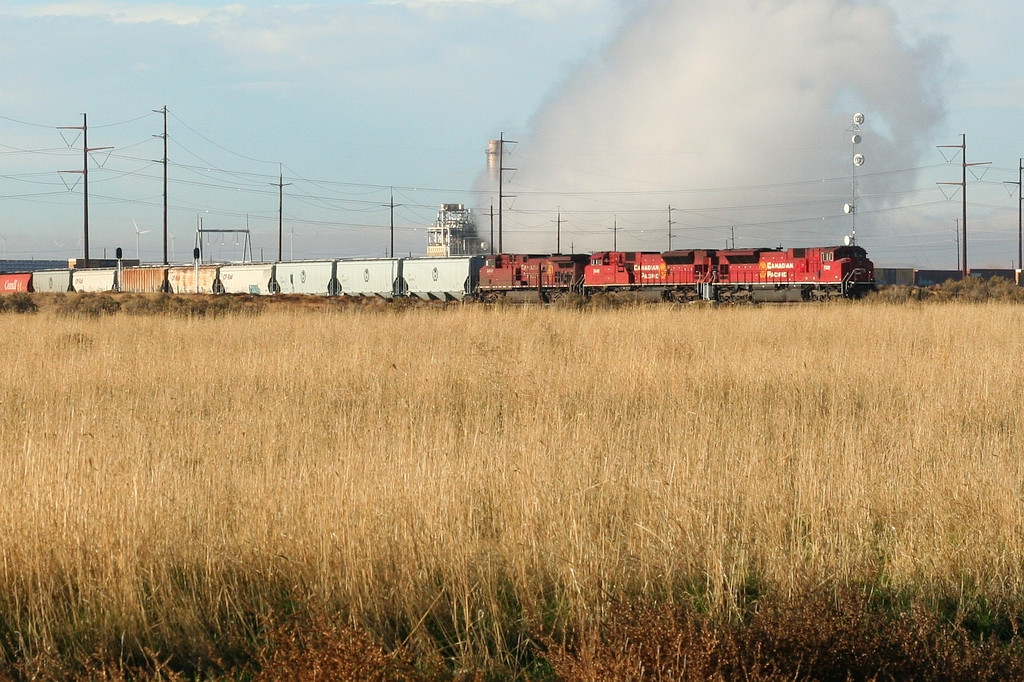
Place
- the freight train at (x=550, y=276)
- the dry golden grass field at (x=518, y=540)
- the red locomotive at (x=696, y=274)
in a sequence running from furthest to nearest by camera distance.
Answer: the freight train at (x=550, y=276) → the red locomotive at (x=696, y=274) → the dry golden grass field at (x=518, y=540)

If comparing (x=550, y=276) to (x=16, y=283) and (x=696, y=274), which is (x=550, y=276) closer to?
(x=696, y=274)

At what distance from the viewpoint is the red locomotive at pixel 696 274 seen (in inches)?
1778

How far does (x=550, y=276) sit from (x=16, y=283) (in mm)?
49502

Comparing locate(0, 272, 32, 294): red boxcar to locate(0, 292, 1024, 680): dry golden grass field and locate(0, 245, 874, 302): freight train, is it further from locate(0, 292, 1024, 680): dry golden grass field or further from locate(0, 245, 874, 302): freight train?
locate(0, 292, 1024, 680): dry golden grass field

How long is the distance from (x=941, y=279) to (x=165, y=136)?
9721 cm

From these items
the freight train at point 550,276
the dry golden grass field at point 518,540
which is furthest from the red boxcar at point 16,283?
the dry golden grass field at point 518,540

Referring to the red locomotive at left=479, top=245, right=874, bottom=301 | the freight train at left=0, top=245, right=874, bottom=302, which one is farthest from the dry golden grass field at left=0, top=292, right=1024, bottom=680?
the freight train at left=0, top=245, right=874, bottom=302

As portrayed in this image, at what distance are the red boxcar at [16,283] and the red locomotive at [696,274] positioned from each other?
144ft

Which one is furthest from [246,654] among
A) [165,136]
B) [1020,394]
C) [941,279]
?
[941,279]

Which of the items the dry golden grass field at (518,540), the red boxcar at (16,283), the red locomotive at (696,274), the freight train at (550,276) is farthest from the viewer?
the red boxcar at (16,283)

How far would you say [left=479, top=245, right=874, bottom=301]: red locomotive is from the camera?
4516 centimetres

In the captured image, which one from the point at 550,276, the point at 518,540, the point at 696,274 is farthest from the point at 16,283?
the point at 518,540

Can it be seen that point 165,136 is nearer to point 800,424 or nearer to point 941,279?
point 800,424

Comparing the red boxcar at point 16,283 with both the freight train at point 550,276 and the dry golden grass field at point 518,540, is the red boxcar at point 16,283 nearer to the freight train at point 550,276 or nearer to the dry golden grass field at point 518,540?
the freight train at point 550,276
